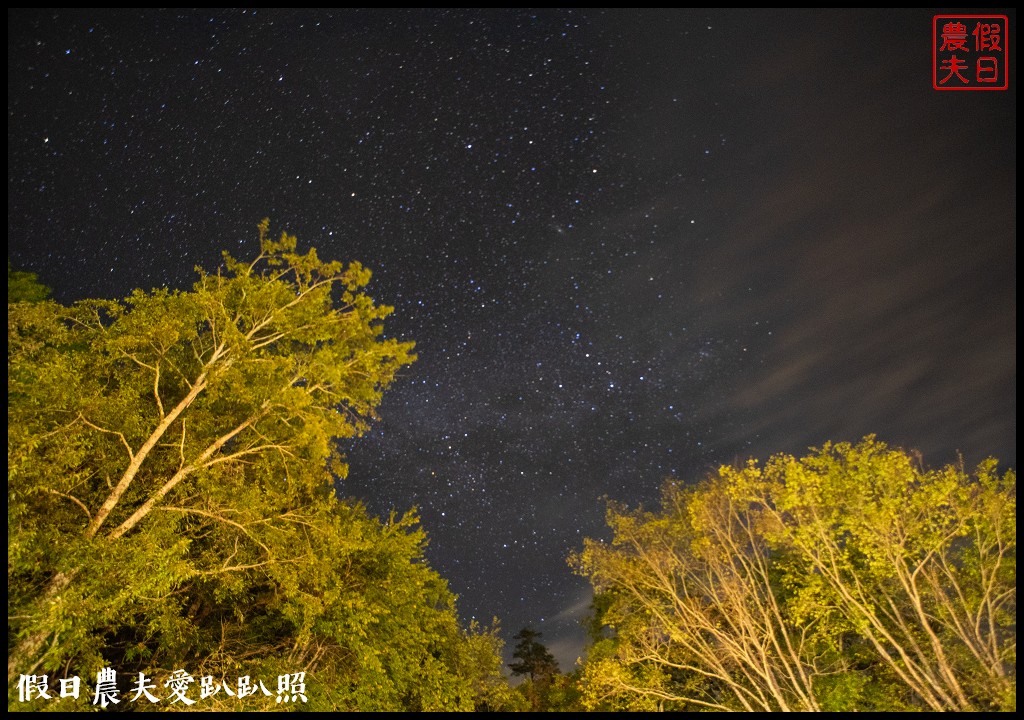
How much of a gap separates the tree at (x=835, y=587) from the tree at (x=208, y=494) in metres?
7.97

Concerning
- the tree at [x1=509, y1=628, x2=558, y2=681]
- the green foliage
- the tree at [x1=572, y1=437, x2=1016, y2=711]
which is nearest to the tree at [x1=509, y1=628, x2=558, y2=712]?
the tree at [x1=509, y1=628, x2=558, y2=681]

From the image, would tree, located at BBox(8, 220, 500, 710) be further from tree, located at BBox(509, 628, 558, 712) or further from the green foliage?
tree, located at BBox(509, 628, 558, 712)

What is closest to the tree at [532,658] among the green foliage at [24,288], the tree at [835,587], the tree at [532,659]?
the tree at [532,659]

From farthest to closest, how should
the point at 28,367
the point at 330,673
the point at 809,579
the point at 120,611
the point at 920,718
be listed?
the point at 809,579
the point at 330,673
the point at 920,718
the point at 120,611
the point at 28,367

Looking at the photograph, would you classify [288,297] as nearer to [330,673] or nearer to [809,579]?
[330,673]

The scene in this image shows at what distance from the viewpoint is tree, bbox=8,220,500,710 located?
31.8 feet

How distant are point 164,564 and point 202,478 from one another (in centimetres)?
248

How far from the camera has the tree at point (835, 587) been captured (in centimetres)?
1441

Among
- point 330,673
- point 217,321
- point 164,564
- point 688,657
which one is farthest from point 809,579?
point 217,321

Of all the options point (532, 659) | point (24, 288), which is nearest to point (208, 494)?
point (24, 288)

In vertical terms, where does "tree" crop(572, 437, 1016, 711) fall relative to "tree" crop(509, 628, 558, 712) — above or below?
above

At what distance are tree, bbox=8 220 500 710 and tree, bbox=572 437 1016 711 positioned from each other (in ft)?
26.1

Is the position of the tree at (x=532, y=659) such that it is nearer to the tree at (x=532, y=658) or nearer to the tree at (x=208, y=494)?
the tree at (x=532, y=658)

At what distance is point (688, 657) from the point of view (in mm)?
20156
